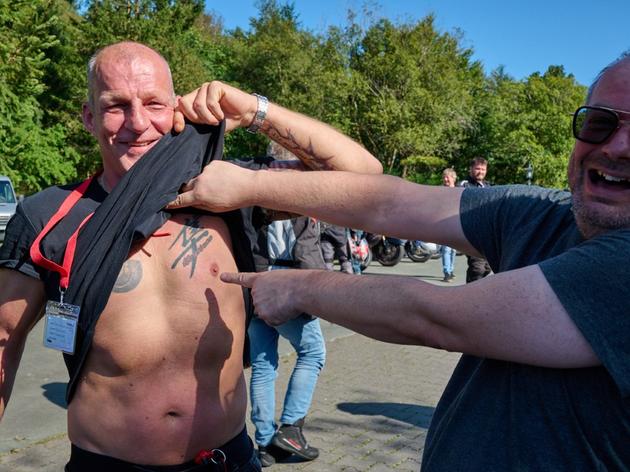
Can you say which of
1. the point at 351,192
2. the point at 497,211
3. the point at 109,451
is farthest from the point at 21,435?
the point at 497,211

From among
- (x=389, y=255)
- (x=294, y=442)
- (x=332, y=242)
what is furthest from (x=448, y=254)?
(x=294, y=442)

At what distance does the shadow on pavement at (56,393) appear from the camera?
5504mm

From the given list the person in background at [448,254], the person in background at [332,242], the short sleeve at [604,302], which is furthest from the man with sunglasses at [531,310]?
the person in background at [448,254]

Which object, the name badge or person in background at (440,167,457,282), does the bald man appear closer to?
the name badge

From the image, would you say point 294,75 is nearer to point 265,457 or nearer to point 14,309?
point 265,457

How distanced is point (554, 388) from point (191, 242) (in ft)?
4.03

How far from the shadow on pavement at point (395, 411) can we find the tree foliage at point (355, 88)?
2067cm

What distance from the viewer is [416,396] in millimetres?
6016

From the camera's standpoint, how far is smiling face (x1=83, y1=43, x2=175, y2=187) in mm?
2205

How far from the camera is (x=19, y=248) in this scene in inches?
80.9

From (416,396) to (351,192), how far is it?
439cm

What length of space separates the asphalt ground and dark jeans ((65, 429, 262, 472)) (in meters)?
2.33

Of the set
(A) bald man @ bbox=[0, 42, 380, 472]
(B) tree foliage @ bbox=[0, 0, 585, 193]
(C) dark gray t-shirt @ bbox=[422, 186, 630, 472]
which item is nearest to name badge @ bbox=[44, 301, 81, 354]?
(A) bald man @ bbox=[0, 42, 380, 472]

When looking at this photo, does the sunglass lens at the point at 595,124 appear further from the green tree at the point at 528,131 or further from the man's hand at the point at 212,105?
the green tree at the point at 528,131
